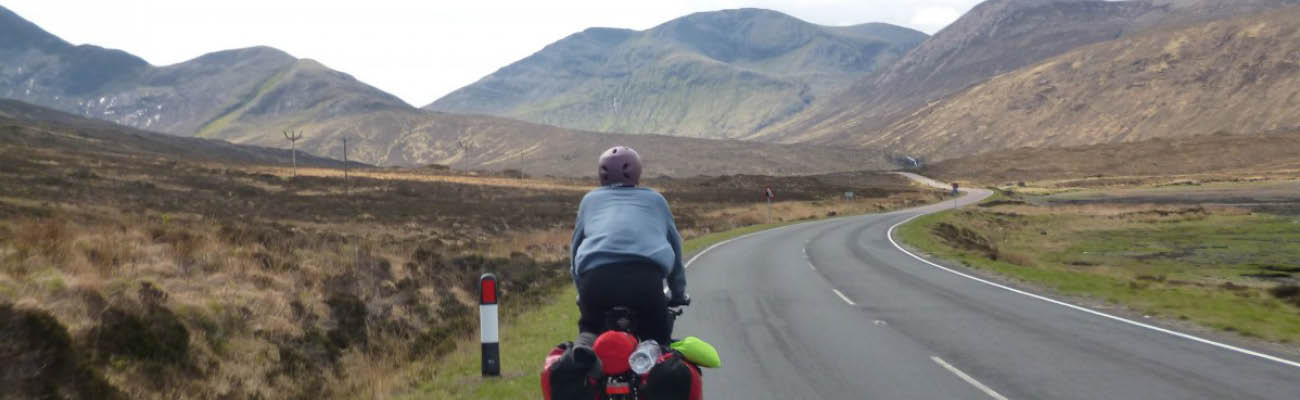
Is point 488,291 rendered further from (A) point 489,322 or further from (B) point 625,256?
(B) point 625,256


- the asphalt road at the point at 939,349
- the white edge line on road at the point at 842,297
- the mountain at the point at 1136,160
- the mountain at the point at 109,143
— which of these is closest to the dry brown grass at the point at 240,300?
the asphalt road at the point at 939,349

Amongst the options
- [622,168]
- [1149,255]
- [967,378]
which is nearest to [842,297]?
[967,378]

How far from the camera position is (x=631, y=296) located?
495 cm

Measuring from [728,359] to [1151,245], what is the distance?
110 ft

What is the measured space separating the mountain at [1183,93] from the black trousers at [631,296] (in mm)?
174128

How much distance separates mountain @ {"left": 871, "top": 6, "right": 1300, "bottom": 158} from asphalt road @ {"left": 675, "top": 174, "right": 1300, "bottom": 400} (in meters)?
164

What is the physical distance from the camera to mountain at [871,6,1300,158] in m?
159

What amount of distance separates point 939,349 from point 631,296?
21.7 feet

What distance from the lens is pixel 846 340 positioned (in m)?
11.1

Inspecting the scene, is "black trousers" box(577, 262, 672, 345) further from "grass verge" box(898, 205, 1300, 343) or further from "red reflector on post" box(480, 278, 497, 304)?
"grass verge" box(898, 205, 1300, 343)

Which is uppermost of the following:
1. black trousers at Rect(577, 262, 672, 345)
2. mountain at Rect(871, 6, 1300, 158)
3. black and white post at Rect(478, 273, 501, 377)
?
mountain at Rect(871, 6, 1300, 158)

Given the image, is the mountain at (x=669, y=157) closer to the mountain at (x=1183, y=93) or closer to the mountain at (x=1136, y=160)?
the mountain at (x=1136, y=160)

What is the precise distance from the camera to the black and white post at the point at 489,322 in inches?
308

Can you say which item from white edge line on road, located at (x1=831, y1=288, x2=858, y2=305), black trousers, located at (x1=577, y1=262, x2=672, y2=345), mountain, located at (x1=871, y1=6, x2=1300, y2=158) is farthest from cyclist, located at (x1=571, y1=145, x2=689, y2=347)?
mountain, located at (x1=871, y1=6, x2=1300, y2=158)
